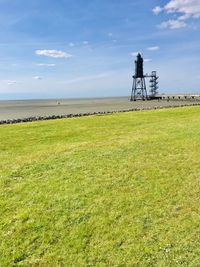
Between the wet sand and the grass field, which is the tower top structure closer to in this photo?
the wet sand

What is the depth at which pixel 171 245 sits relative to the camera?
484 centimetres

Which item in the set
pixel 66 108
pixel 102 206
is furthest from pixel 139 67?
pixel 102 206

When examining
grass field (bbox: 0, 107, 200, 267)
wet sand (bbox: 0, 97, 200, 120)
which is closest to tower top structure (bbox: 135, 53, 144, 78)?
wet sand (bbox: 0, 97, 200, 120)

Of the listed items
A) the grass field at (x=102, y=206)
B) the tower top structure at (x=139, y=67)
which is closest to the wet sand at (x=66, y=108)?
the tower top structure at (x=139, y=67)

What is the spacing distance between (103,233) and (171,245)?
1190mm

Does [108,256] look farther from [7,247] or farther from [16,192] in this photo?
[16,192]

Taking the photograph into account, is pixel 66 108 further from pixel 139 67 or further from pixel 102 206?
pixel 102 206

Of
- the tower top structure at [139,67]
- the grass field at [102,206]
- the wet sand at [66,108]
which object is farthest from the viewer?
the tower top structure at [139,67]

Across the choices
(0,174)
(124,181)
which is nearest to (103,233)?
(124,181)

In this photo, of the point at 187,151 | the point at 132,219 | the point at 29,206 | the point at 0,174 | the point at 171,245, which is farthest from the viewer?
the point at 187,151

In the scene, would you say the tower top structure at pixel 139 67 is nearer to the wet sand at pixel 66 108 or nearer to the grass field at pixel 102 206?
the wet sand at pixel 66 108

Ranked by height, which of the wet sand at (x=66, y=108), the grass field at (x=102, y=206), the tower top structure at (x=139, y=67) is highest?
the tower top structure at (x=139, y=67)

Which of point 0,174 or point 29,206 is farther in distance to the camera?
point 0,174

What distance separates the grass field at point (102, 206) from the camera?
4.79 meters
